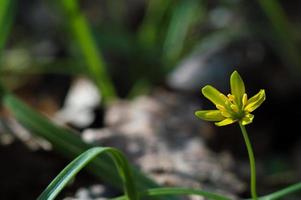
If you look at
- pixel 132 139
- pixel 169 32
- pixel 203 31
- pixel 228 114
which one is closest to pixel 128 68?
pixel 169 32

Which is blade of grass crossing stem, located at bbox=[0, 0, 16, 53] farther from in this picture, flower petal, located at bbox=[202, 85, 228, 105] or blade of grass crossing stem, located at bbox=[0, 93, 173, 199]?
flower petal, located at bbox=[202, 85, 228, 105]

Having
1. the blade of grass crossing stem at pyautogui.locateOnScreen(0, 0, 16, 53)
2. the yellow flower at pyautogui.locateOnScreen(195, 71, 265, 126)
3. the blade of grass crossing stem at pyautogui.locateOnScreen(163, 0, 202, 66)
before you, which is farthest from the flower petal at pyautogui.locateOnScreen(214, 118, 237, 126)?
the blade of grass crossing stem at pyautogui.locateOnScreen(163, 0, 202, 66)

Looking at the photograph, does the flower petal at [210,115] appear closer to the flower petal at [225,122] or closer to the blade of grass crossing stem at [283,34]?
the flower petal at [225,122]

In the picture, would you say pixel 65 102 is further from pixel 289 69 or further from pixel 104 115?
pixel 289 69

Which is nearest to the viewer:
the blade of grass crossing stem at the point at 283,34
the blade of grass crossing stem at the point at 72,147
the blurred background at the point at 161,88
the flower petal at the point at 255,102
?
the flower petal at the point at 255,102

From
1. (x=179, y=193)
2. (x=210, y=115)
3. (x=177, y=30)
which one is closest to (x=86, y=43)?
(x=177, y=30)

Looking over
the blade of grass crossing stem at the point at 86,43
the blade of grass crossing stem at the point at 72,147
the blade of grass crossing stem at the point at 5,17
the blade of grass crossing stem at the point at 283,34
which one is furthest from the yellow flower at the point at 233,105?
the blade of grass crossing stem at the point at 283,34

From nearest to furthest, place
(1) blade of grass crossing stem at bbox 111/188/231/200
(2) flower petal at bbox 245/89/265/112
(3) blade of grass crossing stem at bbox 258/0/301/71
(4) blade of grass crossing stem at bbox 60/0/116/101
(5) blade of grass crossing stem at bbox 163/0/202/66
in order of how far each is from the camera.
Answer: (2) flower petal at bbox 245/89/265/112
(1) blade of grass crossing stem at bbox 111/188/231/200
(4) blade of grass crossing stem at bbox 60/0/116/101
(3) blade of grass crossing stem at bbox 258/0/301/71
(5) blade of grass crossing stem at bbox 163/0/202/66

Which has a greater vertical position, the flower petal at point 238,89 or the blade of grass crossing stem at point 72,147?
the flower petal at point 238,89

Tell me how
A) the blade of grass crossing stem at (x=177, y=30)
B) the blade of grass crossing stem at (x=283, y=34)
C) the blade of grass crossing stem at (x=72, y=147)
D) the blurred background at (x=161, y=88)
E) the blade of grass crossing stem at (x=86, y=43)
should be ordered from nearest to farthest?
the blade of grass crossing stem at (x=72, y=147), the blurred background at (x=161, y=88), the blade of grass crossing stem at (x=86, y=43), the blade of grass crossing stem at (x=283, y=34), the blade of grass crossing stem at (x=177, y=30)
